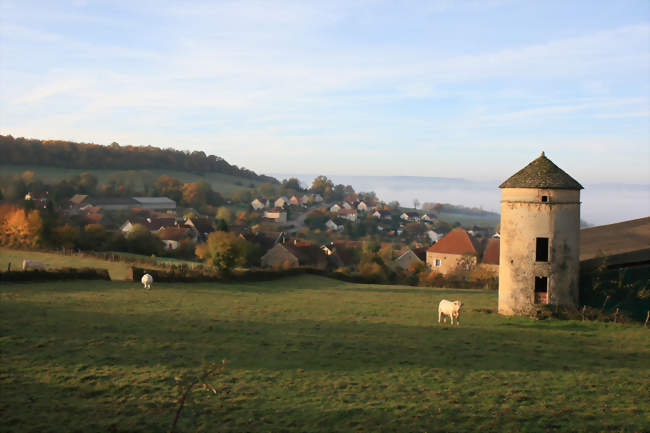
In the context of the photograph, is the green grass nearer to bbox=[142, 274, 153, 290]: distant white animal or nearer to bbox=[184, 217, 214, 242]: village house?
bbox=[142, 274, 153, 290]: distant white animal

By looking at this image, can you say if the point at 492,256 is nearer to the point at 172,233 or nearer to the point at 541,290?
the point at 541,290

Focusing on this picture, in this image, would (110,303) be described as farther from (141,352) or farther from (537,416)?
(537,416)

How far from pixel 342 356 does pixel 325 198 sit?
166 meters

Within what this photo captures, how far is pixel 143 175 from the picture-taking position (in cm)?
14625

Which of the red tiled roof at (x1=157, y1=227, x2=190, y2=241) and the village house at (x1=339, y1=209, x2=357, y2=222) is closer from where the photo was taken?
the red tiled roof at (x1=157, y1=227, x2=190, y2=241)

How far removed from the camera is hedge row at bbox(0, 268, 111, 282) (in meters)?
28.6

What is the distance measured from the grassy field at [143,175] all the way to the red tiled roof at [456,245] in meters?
95.6

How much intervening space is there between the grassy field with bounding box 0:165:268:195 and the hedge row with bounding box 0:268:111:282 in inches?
4074

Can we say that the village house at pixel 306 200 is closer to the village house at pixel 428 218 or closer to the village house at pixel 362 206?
the village house at pixel 362 206

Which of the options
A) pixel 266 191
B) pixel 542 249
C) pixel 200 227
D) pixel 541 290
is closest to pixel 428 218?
pixel 266 191

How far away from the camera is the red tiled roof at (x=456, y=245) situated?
65.8 meters

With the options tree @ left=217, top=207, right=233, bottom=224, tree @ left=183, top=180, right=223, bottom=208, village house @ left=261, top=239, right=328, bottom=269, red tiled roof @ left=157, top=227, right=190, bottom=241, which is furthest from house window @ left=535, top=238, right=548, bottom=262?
tree @ left=183, top=180, right=223, bottom=208

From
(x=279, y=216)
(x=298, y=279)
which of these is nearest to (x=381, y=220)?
(x=279, y=216)

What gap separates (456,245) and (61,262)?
155 ft
